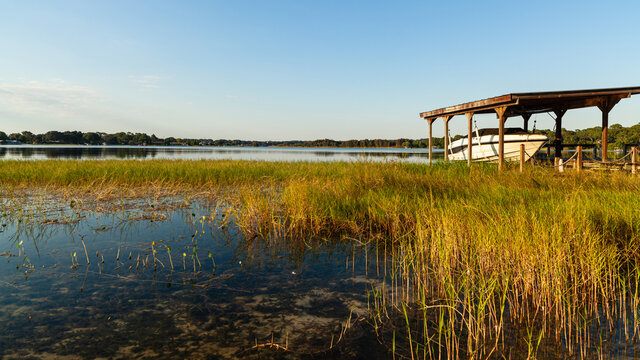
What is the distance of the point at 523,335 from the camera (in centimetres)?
325

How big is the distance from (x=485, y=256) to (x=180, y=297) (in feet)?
14.0

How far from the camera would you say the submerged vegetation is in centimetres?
321

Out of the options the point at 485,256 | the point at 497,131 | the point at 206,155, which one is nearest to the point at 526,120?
the point at 497,131

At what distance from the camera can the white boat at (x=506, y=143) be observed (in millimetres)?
18906

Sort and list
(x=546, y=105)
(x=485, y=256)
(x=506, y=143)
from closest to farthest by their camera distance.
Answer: (x=485, y=256) < (x=546, y=105) < (x=506, y=143)

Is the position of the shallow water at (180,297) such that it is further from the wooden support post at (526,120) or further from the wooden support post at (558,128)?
the wooden support post at (526,120)

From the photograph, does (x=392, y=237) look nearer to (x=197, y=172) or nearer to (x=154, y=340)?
(x=154, y=340)

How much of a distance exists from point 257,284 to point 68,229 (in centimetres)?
566

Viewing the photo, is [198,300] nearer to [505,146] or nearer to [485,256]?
[485,256]

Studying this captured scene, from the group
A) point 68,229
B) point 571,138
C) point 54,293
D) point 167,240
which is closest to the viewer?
point 54,293

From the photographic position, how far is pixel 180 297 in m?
4.12

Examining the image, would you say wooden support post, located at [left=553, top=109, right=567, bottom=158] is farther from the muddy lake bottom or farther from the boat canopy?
the muddy lake bottom

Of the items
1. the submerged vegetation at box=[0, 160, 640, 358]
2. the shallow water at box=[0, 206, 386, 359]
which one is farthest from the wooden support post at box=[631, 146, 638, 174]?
the shallow water at box=[0, 206, 386, 359]

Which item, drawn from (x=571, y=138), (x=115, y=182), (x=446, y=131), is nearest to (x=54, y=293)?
(x=115, y=182)
